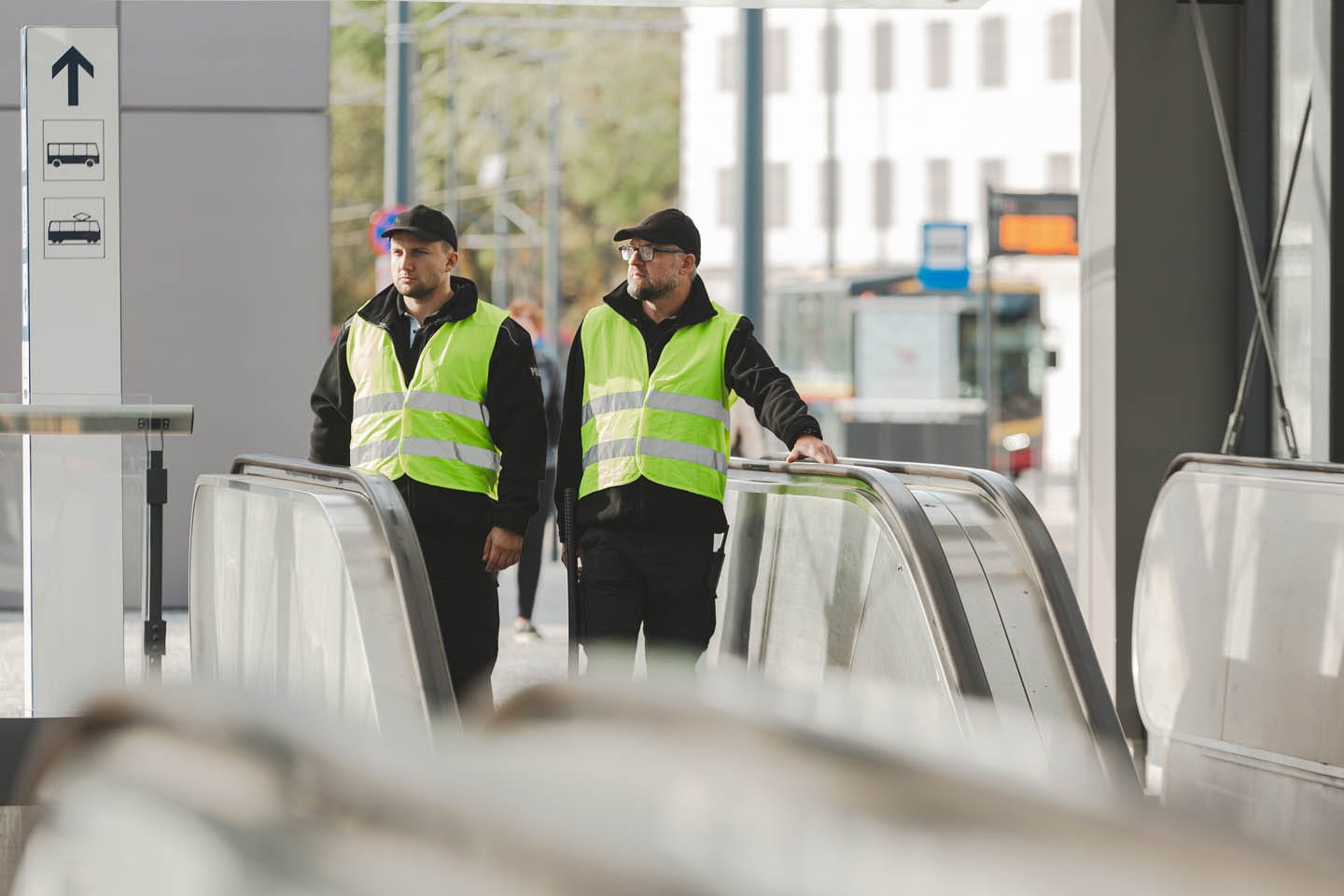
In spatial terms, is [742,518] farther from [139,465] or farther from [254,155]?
[254,155]

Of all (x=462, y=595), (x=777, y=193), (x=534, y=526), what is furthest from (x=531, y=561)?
(x=777, y=193)

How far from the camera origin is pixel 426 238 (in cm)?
527

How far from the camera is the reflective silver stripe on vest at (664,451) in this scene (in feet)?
17.5

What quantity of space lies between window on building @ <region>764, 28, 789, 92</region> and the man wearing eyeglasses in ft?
157

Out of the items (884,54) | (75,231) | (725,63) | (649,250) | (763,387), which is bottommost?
(763,387)

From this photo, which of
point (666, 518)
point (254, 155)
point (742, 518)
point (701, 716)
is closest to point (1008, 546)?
point (666, 518)

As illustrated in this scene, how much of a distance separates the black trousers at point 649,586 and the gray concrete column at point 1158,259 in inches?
105

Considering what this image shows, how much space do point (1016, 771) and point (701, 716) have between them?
9.1 inches

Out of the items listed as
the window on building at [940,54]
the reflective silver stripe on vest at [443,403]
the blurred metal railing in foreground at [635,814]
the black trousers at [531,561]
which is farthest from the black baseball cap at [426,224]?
the window on building at [940,54]

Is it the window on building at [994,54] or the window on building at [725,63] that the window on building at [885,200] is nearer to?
the window on building at [994,54]

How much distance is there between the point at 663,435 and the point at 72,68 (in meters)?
3.42

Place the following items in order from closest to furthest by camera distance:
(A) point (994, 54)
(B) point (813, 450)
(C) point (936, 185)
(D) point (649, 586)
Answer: (B) point (813, 450), (D) point (649, 586), (A) point (994, 54), (C) point (936, 185)

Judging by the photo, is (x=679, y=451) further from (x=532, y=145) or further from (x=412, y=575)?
(x=532, y=145)

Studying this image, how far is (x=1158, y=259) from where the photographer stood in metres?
7.38
